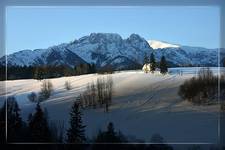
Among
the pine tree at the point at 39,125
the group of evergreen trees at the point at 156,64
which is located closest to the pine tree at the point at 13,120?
the pine tree at the point at 39,125

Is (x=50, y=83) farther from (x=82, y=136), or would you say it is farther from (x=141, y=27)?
(x=141, y=27)

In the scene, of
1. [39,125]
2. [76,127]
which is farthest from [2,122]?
[76,127]

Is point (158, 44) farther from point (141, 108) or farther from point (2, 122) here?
point (2, 122)

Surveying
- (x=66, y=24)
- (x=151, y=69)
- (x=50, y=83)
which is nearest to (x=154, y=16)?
(x=151, y=69)

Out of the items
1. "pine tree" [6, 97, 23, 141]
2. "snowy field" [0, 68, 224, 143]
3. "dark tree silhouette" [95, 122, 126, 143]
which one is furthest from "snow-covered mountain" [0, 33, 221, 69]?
"dark tree silhouette" [95, 122, 126, 143]

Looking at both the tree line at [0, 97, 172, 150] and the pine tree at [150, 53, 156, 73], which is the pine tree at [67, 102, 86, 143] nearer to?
the tree line at [0, 97, 172, 150]

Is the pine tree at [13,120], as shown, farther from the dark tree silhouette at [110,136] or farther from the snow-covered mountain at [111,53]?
the dark tree silhouette at [110,136]
